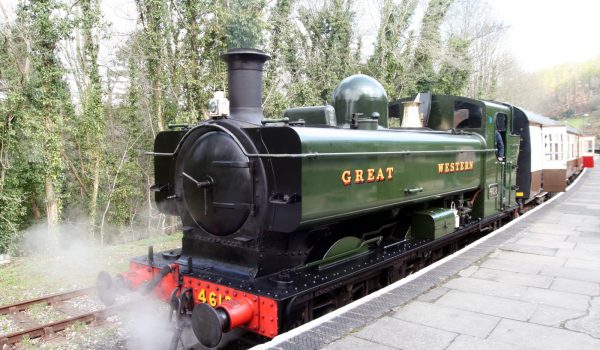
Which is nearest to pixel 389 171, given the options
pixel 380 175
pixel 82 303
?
pixel 380 175

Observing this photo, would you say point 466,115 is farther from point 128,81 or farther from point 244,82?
point 128,81

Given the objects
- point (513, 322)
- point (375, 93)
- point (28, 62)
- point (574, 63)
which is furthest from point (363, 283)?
point (574, 63)

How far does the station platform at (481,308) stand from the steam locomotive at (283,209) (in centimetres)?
32

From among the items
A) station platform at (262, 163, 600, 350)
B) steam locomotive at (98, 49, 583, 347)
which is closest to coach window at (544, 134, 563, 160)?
station platform at (262, 163, 600, 350)

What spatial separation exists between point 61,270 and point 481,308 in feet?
24.0

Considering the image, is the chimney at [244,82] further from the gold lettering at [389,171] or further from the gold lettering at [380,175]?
the gold lettering at [389,171]

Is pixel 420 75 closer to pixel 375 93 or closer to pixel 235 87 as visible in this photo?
pixel 375 93

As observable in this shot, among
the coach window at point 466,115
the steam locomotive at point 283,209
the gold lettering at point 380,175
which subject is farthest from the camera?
the coach window at point 466,115

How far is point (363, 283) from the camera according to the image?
485 centimetres

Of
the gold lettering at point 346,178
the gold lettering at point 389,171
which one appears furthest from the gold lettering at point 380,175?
the gold lettering at point 346,178

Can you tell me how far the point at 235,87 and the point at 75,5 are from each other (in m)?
11.4

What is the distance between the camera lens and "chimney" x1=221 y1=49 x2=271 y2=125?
444 centimetres

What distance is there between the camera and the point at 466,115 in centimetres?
768

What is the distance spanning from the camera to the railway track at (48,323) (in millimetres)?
5016
